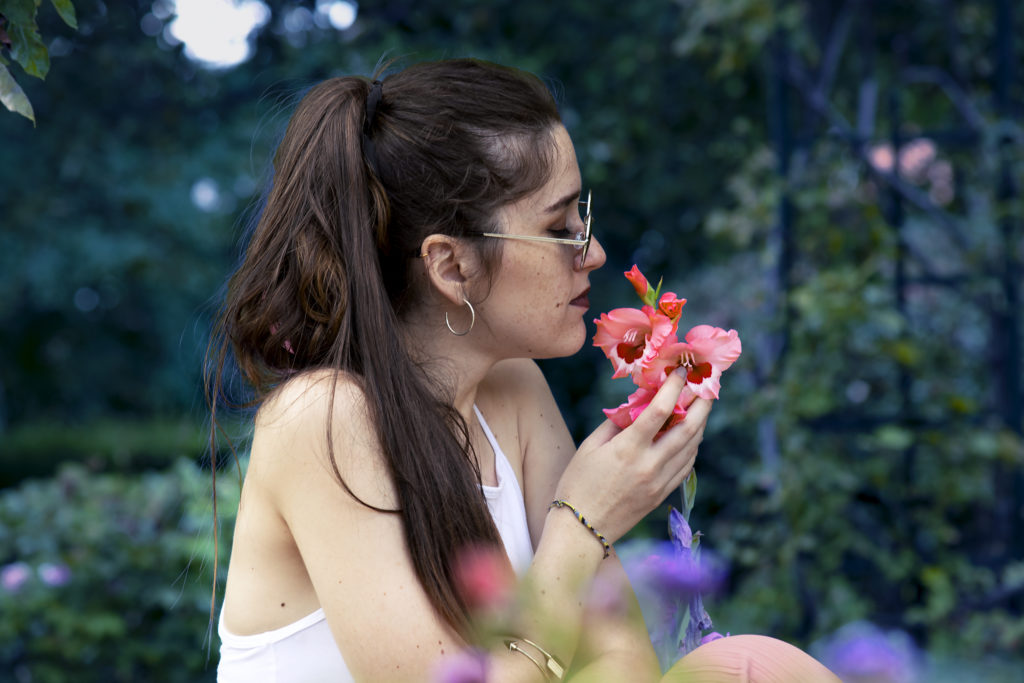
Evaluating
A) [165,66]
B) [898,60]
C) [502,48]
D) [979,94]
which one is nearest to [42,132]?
[165,66]

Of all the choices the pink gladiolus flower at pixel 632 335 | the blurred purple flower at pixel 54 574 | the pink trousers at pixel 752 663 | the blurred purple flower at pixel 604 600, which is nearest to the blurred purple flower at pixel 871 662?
the blurred purple flower at pixel 604 600

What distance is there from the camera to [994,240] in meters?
3.09

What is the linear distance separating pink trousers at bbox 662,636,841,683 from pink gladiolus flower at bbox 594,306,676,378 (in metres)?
0.42

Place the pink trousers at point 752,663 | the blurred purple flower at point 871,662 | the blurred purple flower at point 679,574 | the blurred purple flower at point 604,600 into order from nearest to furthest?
the blurred purple flower at point 871,662
the blurred purple flower at point 604,600
the pink trousers at point 752,663
the blurred purple flower at point 679,574

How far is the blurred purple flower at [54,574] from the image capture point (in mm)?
3143

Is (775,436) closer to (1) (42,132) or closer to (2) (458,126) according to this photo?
(2) (458,126)

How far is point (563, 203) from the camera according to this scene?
4.92 feet

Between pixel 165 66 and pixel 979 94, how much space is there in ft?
16.0

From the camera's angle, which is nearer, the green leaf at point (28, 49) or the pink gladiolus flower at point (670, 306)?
the green leaf at point (28, 49)

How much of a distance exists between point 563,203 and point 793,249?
2.26 meters

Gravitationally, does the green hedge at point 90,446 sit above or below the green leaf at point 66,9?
below

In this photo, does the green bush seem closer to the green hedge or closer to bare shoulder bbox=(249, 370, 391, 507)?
bare shoulder bbox=(249, 370, 391, 507)

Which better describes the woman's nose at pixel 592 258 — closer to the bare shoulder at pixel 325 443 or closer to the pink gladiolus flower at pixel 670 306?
the pink gladiolus flower at pixel 670 306

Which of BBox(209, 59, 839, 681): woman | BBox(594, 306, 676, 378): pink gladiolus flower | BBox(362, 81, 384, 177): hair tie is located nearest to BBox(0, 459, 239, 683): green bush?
BBox(209, 59, 839, 681): woman
